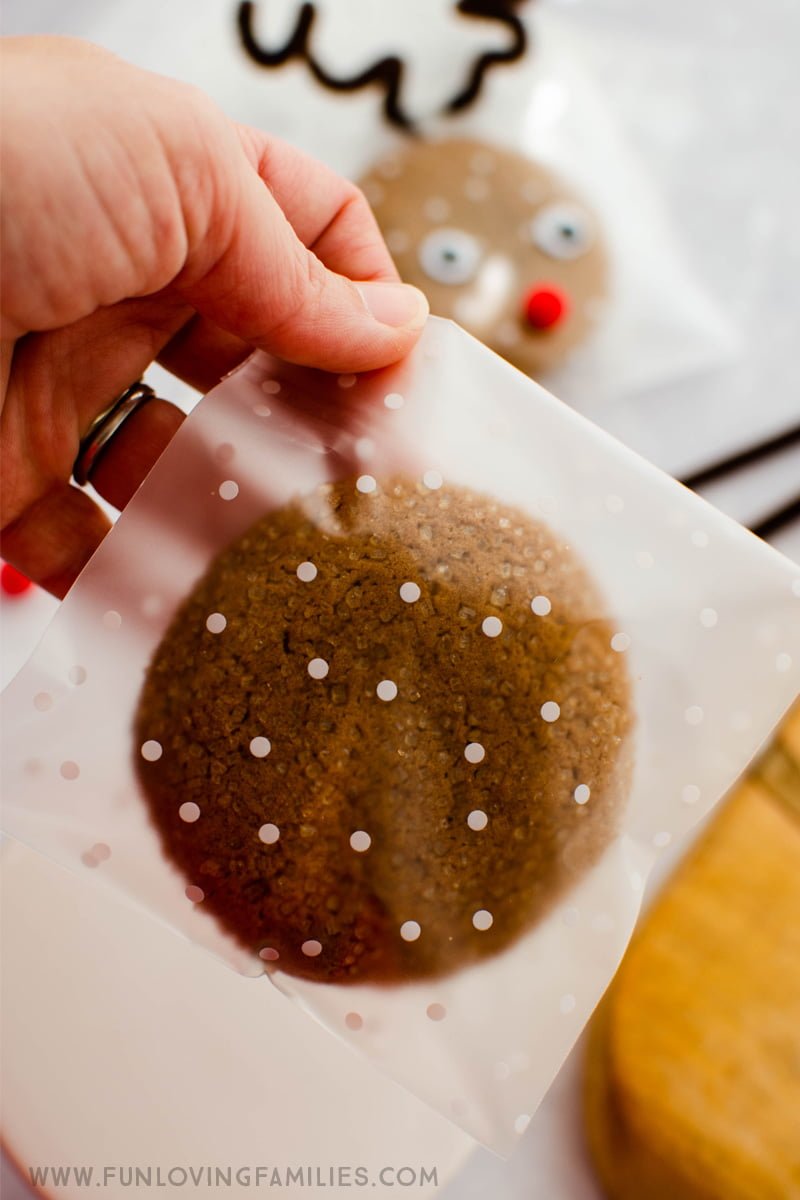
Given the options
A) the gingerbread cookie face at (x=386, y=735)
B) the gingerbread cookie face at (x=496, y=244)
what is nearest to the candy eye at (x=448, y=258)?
the gingerbread cookie face at (x=496, y=244)

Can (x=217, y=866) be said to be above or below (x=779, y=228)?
below

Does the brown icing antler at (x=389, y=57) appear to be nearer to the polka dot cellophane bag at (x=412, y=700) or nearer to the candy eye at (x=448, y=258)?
the candy eye at (x=448, y=258)

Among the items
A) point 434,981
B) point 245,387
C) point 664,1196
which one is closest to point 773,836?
point 664,1196

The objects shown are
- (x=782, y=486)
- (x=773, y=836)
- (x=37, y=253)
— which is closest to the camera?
(x=37, y=253)

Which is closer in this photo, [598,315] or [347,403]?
[347,403]

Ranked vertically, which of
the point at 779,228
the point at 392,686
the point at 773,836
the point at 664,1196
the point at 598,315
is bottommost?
the point at 664,1196

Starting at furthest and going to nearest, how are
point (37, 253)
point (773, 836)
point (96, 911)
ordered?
point (773, 836), point (96, 911), point (37, 253)

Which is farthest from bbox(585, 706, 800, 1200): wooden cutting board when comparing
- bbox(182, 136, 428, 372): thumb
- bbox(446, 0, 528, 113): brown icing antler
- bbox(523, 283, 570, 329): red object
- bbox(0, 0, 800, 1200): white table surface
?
bbox(446, 0, 528, 113): brown icing antler

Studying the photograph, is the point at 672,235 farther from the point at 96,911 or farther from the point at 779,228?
the point at 96,911
